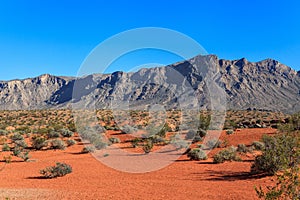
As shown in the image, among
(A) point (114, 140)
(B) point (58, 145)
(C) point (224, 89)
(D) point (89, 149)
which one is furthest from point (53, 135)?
(C) point (224, 89)

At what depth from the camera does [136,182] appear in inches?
613

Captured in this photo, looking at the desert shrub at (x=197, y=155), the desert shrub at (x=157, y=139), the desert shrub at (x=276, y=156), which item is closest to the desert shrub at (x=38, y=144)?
the desert shrub at (x=157, y=139)

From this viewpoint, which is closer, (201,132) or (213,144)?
(213,144)

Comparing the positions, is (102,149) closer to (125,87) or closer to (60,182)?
(125,87)

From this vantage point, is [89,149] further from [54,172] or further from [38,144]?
[54,172]

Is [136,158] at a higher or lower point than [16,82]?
lower

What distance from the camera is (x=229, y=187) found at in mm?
14047

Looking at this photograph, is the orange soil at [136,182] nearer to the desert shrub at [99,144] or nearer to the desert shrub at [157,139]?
the desert shrub at [99,144]

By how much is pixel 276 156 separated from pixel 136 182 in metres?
7.33

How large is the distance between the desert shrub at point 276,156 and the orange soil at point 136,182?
0.82 meters

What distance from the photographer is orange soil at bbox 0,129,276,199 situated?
13.0 metres

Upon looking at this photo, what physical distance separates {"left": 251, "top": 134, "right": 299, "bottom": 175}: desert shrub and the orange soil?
825 mm

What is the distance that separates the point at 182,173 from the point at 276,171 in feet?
16.5

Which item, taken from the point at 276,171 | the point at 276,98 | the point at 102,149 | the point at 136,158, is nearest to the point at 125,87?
the point at 102,149
